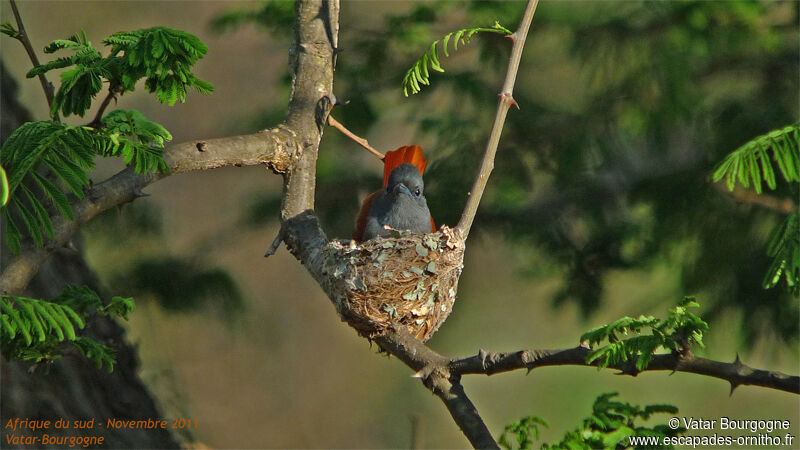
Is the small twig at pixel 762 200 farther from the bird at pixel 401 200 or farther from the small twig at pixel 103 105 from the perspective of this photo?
the small twig at pixel 103 105

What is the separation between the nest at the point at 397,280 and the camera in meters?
2.91

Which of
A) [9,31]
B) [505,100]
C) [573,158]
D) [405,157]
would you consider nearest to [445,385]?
[505,100]

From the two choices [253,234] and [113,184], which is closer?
[113,184]

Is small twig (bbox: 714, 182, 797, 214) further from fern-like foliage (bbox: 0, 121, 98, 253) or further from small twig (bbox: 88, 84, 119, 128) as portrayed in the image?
fern-like foliage (bbox: 0, 121, 98, 253)

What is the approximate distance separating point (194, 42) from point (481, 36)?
3267 mm

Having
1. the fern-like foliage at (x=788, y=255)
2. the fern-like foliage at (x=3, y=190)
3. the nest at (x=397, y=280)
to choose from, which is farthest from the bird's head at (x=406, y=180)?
the fern-like foliage at (x=3, y=190)

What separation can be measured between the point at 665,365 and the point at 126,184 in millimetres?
1736

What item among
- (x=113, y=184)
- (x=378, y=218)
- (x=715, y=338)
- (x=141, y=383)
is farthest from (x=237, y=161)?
(x=715, y=338)

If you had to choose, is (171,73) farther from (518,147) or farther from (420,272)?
(518,147)

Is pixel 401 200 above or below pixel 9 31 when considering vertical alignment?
above

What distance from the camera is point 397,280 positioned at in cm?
321

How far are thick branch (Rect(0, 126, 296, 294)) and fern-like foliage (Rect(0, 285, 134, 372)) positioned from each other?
0.10m

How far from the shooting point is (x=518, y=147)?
5129 mm

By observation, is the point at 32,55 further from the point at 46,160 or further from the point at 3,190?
the point at 3,190
